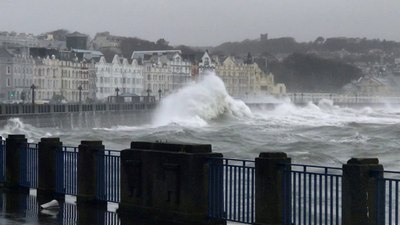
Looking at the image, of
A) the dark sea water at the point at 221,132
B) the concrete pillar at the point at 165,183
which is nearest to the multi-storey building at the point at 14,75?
the dark sea water at the point at 221,132

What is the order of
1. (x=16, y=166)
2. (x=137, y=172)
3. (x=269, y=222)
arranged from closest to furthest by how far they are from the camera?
1. (x=269, y=222)
2. (x=137, y=172)
3. (x=16, y=166)

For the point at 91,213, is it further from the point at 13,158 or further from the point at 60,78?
the point at 60,78

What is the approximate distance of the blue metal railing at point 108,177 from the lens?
1369 centimetres

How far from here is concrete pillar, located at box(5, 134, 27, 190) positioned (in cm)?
1630

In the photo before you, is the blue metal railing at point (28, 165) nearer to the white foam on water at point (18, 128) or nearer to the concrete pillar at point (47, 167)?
the concrete pillar at point (47, 167)

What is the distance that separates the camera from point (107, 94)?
455 ft

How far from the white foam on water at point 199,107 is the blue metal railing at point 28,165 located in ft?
214

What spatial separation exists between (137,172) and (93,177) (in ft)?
5.37

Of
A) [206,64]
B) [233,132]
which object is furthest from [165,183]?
[206,64]

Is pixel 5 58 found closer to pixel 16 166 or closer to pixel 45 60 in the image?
pixel 45 60

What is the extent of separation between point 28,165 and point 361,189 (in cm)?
786

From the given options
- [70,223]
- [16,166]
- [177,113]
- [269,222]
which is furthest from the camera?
[177,113]

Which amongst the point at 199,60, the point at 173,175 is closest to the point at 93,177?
the point at 173,175

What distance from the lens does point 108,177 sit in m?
14.0
